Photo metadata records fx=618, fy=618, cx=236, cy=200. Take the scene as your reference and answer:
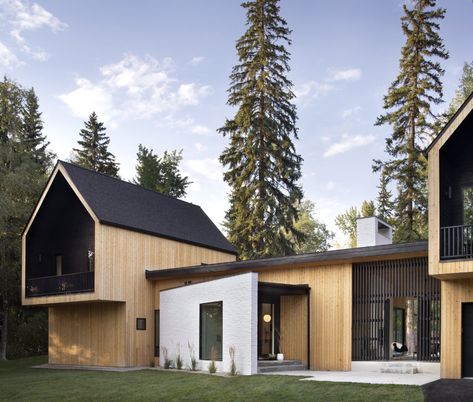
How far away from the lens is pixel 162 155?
46.1m

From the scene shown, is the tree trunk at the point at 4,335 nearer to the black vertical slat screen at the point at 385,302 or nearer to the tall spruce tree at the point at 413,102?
the tall spruce tree at the point at 413,102

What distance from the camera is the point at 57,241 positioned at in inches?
969

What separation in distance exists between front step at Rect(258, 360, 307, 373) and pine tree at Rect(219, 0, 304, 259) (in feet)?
46.2

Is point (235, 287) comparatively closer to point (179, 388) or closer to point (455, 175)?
point (179, 388)

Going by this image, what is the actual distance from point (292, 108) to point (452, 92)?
8.42 m

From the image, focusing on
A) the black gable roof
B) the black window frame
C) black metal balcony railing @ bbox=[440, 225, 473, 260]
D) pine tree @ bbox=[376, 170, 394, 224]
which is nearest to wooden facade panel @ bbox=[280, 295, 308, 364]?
the black window frame

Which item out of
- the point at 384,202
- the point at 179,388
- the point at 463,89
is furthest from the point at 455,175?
the point at 384,202

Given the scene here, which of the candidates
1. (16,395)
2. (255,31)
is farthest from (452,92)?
(16,395)

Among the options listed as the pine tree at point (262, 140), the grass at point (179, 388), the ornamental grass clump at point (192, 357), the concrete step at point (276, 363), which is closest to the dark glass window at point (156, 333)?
the grass at point (179, 388)

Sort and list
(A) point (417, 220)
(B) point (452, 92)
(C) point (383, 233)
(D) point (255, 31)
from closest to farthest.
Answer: (C) point (383, 233) → (A) point (417, 220) → (B) point (452, 92) → (D) point (255, 31)

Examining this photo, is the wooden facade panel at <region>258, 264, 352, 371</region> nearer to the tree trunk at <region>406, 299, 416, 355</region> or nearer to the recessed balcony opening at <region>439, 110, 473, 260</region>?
the recessed balcony opening at <region>439, 110, 473, 260</region>

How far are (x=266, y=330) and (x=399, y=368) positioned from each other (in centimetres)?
517

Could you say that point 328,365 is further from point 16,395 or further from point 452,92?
point 452,92

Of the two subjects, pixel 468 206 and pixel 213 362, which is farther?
pixel 213 362
